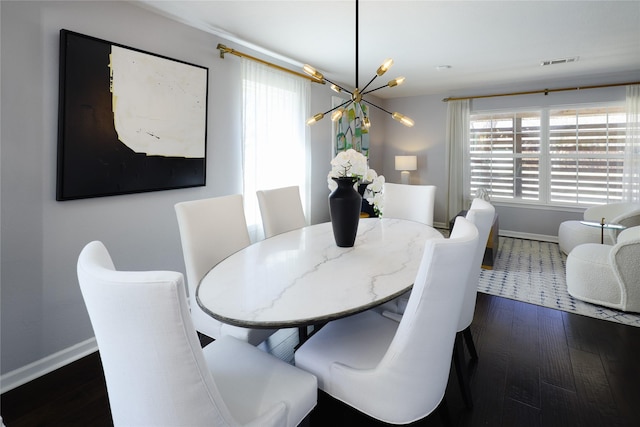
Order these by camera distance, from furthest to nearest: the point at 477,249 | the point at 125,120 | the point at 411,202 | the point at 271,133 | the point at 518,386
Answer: the point at 271,133 → the point at 411,202 → the point at 125,120 → the point at 518,386 → the point at 477,249

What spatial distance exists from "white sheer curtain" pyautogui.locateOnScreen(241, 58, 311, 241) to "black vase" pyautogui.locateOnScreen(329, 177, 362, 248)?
1611 millimetres

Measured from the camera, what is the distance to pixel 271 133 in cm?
361

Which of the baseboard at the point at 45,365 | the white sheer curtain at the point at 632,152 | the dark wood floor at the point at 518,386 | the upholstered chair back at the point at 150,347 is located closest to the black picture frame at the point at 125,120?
the baseboard at the point at 45,365

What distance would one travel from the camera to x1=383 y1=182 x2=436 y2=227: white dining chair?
3.15 meters

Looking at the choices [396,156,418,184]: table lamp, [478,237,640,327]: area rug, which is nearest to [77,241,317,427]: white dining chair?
[478,237,640,327]: area rug

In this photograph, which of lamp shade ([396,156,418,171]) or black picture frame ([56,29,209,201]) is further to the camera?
lamp shade ([396,156,418,171])

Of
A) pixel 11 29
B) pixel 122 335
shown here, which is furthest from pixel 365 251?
pixel 11 29

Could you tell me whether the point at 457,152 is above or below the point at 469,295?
above

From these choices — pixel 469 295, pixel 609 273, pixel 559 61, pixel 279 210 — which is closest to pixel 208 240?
pixel 279 210

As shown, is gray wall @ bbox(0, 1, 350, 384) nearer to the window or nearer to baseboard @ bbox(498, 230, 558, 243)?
the window

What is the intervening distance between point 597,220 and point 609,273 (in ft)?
6.80

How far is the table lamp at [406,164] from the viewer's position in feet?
19.4

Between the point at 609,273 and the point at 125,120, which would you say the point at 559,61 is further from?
the point at 125,120

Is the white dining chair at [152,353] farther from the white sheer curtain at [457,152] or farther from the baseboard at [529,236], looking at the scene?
the baseboard at [529,236]
